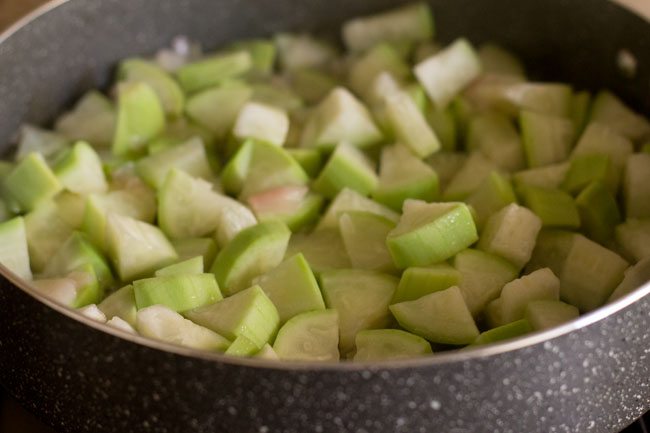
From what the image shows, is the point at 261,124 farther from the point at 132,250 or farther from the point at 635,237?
the point at 635,237

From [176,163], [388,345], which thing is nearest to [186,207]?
[176,163]

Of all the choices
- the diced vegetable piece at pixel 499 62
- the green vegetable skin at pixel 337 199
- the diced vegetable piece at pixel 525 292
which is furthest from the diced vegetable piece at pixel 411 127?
the diced vegetable piece at pixel 525 292

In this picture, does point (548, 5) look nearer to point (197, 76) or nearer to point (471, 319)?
point (197, 76)

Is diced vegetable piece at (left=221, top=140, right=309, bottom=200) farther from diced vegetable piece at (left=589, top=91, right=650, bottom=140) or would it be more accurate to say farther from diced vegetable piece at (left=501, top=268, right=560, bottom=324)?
diced vegetable piece at (left=589, top=91, right=650, bottom=140)

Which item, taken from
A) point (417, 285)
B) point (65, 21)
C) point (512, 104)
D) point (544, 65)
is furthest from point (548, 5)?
point (65, 21)

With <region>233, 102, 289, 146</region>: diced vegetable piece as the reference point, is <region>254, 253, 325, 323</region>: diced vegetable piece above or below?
below

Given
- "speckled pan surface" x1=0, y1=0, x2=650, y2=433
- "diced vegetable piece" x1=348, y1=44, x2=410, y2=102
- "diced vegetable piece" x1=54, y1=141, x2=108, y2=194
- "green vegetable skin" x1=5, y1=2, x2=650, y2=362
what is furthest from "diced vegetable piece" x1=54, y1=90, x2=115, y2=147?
"speckled pan surface" x1=0, y1=0, x2=650, y2=433
